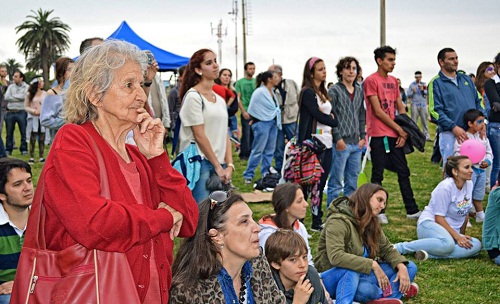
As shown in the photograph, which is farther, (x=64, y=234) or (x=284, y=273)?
(x=284, y=273)

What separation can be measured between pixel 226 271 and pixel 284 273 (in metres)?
1.03

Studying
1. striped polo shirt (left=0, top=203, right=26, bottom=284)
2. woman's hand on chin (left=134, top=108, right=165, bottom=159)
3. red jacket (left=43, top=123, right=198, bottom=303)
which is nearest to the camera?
red jacket (left=43, top=123, right=198, bottom=303)

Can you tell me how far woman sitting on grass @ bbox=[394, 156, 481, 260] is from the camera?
689 cm

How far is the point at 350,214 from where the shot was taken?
5691 mm

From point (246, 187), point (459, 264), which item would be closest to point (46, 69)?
point (246, 187)

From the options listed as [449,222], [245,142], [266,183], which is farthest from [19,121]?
[449,222]

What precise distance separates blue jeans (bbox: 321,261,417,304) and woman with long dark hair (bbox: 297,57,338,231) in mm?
2233

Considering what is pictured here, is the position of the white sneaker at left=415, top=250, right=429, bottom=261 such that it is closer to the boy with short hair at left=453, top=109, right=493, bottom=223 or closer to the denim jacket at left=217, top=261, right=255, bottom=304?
the boy with short hair at left=453, top=109, right=493, bottom=223

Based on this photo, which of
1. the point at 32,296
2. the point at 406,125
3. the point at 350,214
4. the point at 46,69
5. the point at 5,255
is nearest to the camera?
the point at 32,296

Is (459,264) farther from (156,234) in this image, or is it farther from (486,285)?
(156,234)

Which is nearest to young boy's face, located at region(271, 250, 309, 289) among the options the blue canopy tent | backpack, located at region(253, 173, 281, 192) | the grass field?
the grass field

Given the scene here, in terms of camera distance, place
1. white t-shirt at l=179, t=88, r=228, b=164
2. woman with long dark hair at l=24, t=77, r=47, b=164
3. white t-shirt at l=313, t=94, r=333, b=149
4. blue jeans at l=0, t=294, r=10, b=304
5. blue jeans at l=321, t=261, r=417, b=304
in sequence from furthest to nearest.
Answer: woman with long dark hair at l=24, t=77, r=47, b=164 → white t-shirt at l=313, t=94, r=333, b=149 → white t-shirt at l=179, t=88, r=228, b=164 → blue jeans at l=321, t=261, r=417, b=304 → blue jeans at l=0, t=294, r=10, b=304

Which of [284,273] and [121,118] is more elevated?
[121,118]

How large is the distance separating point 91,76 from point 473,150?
647 centimetres
